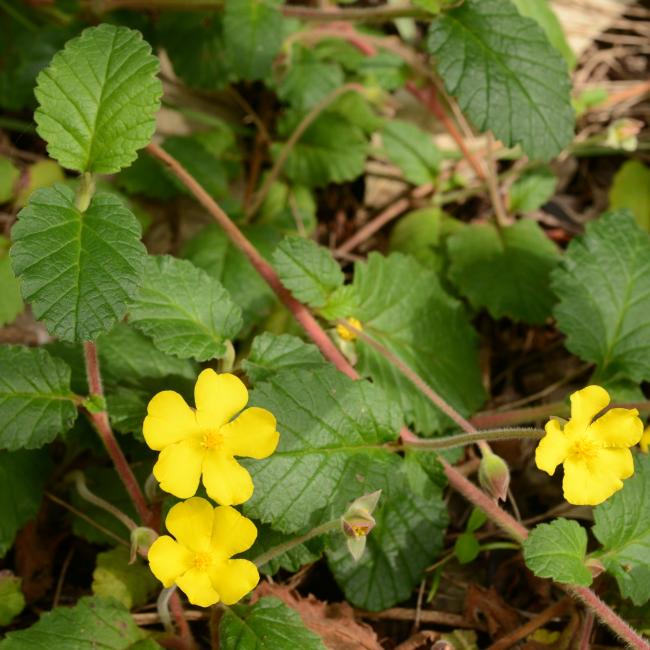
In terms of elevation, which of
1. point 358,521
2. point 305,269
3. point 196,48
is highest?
point 196,48

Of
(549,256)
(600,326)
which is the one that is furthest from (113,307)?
(549,256)

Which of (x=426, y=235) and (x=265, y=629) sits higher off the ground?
(x=426, y=235)

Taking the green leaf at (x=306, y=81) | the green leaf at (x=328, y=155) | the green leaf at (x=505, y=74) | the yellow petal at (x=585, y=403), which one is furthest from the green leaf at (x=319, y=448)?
the green leaf at (x=306, y=81)

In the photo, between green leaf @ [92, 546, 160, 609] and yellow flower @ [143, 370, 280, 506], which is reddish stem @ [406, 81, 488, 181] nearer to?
yellow flower @ [143, 370, 280, 506]

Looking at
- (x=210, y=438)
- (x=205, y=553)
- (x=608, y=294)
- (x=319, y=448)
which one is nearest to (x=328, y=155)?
(x=608, y=294)

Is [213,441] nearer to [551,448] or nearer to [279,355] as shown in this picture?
[279,355]

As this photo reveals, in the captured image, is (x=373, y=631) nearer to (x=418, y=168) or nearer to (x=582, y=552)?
(x=582, y=552)

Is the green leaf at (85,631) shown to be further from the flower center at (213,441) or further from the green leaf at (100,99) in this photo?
the green leaf at (100,99)
